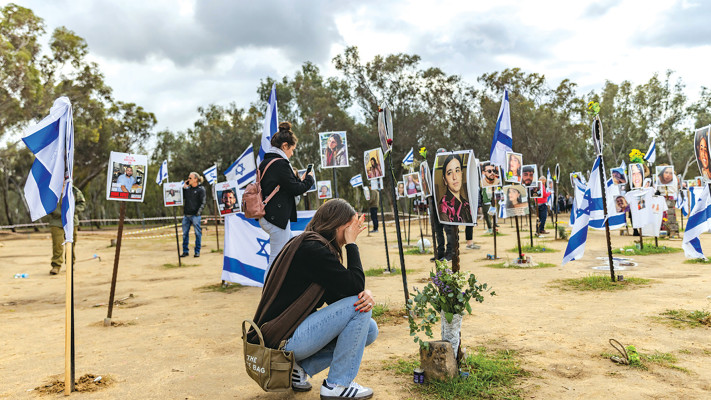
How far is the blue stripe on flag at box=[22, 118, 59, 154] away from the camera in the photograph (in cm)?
342

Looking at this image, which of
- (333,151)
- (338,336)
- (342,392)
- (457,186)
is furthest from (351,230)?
(333,151)

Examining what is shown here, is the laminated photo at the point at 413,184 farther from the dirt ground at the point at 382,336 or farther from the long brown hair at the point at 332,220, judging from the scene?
the long brown hair at the point at 332,220

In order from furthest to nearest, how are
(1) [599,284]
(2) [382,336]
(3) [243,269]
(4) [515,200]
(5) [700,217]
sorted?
(4) [515,200], (3) [243,269], (1) [599,284], (5) [700,217], (2) [382,336]

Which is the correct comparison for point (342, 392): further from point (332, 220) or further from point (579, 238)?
point (579, 238)

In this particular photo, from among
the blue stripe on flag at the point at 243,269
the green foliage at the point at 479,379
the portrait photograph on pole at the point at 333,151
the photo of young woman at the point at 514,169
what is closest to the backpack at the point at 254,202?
the green foliage at the point at 479,379

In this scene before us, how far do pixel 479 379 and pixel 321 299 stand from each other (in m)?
1.32

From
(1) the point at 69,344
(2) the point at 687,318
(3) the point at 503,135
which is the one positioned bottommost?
(2) the point at 687,318

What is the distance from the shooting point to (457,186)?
4.49 meters

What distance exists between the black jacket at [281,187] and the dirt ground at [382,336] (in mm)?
1408

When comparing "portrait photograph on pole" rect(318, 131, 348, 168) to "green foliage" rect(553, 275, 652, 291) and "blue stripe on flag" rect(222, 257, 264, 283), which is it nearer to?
"blue stripe on flag" rect(222, 257, 264, 283)

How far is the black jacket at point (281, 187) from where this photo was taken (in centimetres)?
520

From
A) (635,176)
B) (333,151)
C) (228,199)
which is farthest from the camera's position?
(635,176)

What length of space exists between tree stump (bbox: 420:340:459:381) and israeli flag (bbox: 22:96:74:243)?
2.81m

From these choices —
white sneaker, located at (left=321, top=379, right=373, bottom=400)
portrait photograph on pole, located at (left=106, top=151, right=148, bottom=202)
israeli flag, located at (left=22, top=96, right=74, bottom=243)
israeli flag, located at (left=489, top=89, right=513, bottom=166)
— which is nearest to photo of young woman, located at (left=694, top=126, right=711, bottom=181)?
israeli flag, located at (left=489, top=89, right=513, bottom=166)
